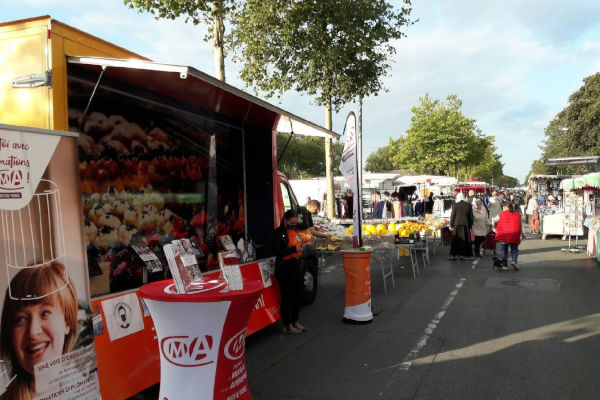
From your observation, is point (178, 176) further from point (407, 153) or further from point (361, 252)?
point (407, 153)

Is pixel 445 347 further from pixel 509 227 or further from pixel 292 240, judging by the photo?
pixel 509 227

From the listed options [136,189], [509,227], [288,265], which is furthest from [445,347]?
[509,227]

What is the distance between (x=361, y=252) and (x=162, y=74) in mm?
3761

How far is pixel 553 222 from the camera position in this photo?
59.9ft

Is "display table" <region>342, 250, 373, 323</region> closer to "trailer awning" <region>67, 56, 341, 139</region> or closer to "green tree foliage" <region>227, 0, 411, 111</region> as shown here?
"trailer awning" <region>67, 56, 341, 139</region>

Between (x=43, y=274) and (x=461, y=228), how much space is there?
39.2 ft

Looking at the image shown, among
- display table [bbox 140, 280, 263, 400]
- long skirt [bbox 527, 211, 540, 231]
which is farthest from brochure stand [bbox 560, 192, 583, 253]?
display table [bbox 140, 280, 263, 400]

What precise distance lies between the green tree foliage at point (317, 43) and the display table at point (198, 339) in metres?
11.6

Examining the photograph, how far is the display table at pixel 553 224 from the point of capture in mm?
18097

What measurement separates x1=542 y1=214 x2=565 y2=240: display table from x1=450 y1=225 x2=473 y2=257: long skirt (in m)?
6.49

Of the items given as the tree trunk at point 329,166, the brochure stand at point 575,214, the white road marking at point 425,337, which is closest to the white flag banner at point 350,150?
the white road marking at point 425,337

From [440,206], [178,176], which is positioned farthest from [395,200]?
[178,176]

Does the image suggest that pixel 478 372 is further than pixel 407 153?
No

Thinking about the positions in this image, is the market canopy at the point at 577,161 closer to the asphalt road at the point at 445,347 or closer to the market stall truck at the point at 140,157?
the asphalt road at the point at 445,347
